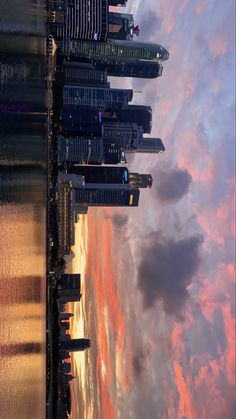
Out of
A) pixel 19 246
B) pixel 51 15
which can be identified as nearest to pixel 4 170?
pixel 19 246

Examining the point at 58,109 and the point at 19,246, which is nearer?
the point at 19,246

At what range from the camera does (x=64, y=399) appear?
198625mm

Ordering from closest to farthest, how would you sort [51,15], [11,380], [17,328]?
[11,380], [17,328], [51,15]

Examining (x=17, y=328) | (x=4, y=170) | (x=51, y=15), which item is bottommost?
(x=17, y=328)

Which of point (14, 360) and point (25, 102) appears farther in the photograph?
point (25, 102)

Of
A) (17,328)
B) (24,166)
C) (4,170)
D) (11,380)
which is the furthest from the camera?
(24,166)

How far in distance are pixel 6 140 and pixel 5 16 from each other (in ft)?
30.6

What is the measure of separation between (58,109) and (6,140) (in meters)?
163

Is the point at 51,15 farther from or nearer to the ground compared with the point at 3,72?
farther from the ground

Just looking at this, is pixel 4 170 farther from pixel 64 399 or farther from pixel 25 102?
pixel 64 399

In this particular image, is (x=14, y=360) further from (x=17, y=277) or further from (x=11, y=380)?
(x=17, y=277)

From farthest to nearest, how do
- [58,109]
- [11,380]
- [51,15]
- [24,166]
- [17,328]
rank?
1. [58,109]
2. [51,15]
3. [24,166]
4. [17,328]
5. [11,380]

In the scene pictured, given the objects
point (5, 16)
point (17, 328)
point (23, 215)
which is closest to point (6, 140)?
point (5, 16)

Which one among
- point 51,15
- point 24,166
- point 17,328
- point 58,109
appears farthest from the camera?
point 58,109
